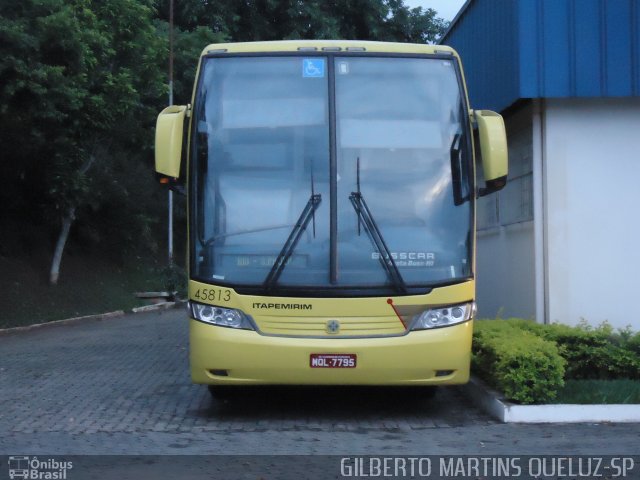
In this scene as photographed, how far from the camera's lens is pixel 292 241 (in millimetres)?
8758

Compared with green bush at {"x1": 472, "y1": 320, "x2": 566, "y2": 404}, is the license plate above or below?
above

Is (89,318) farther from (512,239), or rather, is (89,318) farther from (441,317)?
(441,317)

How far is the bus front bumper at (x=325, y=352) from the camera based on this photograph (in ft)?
28.1

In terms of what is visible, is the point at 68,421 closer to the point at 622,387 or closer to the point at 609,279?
the point at 622,387

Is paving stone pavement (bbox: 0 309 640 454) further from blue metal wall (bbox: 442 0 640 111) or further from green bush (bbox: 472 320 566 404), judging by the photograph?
blue metal wall (bbox: 442 0 640 111)

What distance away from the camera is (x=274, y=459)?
7.39 metres

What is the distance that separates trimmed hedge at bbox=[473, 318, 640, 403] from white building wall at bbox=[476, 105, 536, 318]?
160 cm

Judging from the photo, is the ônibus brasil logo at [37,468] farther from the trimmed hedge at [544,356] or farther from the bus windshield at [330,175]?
the trimmed hedge at [544,356]

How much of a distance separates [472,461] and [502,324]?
3.86m

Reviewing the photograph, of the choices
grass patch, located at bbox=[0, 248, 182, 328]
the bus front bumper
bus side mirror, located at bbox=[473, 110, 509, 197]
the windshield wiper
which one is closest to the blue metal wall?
bus side mirror, located at bbox=[473, 110, 509, 197]

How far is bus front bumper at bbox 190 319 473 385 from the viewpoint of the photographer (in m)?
8.58

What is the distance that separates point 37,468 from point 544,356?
4.64 m

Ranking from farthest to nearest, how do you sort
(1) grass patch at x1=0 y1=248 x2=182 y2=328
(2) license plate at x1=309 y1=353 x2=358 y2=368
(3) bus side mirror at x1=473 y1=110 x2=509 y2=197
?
(1) grass patch at x1=0 y1=248 x2=182 y2=328 < (3) bus side mirror at x1=473 y1=110 x2=509 y2=197 < (2) license plate at x1=309 y1=353 x2=358 y2=368

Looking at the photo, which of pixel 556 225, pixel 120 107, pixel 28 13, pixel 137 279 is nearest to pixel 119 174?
pixel 137 279
